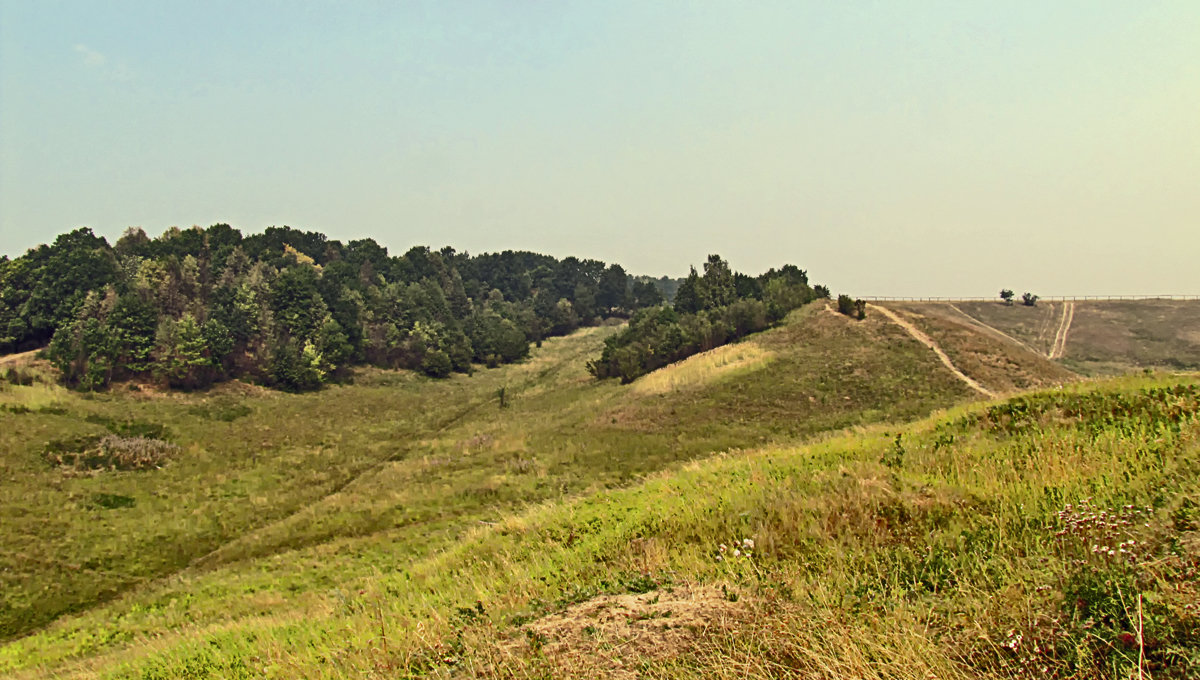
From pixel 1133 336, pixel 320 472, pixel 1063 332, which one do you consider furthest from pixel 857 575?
pixel 1133 336

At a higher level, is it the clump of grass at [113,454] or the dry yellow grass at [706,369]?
the dry yellow grass at [706,369]

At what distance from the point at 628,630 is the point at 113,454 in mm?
42678

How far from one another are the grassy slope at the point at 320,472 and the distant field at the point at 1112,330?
2700 cm

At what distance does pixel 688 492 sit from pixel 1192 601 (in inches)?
383

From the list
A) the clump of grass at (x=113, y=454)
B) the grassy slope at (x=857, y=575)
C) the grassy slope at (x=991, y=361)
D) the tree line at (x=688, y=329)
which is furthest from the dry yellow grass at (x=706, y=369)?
the clump of grass at (x=113, y=454)

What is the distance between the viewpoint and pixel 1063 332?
66812 millimetres

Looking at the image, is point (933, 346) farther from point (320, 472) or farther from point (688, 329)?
point (320, 472)

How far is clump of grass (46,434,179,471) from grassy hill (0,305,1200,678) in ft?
2.51

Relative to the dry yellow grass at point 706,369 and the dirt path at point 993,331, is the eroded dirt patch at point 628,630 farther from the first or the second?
the dirt path at point 993,331

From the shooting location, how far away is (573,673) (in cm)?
497

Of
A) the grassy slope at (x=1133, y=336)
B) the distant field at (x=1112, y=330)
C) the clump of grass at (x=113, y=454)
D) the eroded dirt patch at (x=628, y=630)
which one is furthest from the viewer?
the distant field at (x=1112, y=330)

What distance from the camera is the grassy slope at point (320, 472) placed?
58.2ft

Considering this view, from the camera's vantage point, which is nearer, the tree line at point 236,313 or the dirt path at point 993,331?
the tree line at point 236,313

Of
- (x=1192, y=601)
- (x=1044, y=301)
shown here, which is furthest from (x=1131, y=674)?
(x=1044, y=301)
